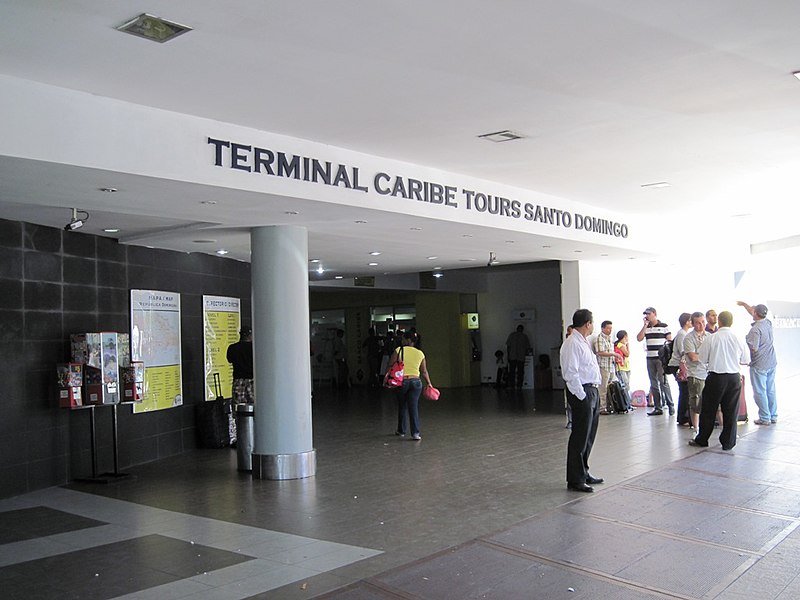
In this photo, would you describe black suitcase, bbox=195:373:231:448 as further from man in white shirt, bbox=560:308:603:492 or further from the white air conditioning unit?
the white air conditioning unit

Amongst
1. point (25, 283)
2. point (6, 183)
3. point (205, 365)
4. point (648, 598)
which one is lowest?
point (648, 598)

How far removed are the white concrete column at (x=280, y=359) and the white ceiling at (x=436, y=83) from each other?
1.36 feet

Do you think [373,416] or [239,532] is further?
[373,416]

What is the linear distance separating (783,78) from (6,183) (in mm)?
5577

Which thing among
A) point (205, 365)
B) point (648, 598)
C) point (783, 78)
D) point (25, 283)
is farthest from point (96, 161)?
point (205, 365)

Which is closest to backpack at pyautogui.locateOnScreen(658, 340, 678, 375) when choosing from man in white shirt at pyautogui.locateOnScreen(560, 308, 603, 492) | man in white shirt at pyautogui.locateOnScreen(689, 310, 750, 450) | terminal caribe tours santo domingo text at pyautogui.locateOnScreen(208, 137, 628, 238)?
terminal caribe tours santo domingo text at pyautogui.locateOnScreen(208, 137, 628, 238)

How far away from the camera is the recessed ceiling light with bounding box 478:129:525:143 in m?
6.65

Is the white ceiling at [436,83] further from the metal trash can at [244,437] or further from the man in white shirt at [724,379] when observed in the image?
the metal trash can at [244,437]

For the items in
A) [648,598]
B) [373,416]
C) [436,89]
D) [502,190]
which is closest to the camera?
[648,598]

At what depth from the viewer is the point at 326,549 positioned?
17.7ft

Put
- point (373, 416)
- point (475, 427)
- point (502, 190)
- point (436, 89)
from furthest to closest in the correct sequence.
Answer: point (373, 416), point (475, 427), point (502, 190), point (436, 89)

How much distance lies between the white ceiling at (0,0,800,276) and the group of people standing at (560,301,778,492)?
5.86 feet

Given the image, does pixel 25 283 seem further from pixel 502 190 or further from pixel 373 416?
pixel 373 416

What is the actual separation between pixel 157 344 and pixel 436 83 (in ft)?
20.3
